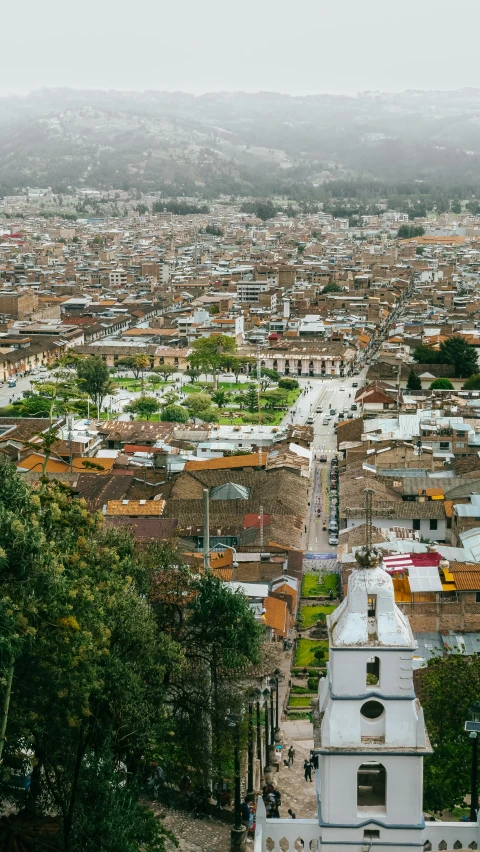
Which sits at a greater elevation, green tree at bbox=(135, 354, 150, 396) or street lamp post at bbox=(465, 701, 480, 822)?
street lamp post at bbox=(465, 701, 480, 822)

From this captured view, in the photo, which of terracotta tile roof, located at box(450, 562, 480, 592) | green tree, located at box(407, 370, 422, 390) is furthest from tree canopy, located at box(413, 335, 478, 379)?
terracotta tile roof, located at box(450, 562, 480, 592)

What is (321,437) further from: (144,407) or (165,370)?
(165,370)

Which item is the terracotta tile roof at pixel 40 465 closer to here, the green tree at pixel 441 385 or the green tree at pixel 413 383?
the green tree at pixel 413 383

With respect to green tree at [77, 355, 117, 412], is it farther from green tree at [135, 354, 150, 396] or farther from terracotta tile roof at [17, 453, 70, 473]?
terracotta tile roof at [17, 453, 70, 473]

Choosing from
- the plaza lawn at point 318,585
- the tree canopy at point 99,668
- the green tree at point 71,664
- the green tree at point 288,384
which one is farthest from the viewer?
the green tree at point 288,384

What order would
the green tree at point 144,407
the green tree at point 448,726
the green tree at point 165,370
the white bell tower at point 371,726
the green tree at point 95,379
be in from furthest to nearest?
the green tree at point 165,370, the green tree at point 95,379, the green tree at point 144,407, the green tree at point 448,726, the white bell tower at point 371,726

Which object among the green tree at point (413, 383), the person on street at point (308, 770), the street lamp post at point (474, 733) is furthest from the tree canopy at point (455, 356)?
the street lamp post at point (474, 733)

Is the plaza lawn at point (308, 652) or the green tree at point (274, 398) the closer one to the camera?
the plaza lawn at point (308, 652)
